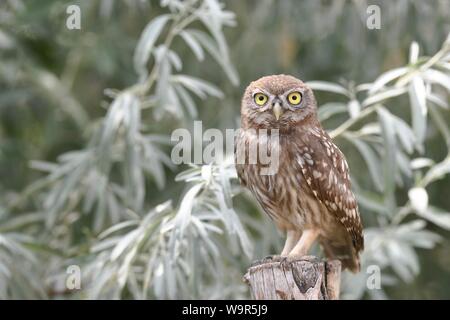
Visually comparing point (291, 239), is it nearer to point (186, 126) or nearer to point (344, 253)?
point (344, 253)

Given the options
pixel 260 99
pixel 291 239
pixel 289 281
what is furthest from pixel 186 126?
pixel 289 281

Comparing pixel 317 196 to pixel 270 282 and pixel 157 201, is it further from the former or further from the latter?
pixel 157 201

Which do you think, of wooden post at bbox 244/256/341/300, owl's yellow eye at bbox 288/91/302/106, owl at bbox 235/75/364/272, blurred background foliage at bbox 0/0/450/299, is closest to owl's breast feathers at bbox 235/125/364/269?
owl at bbox 235/75/364/272

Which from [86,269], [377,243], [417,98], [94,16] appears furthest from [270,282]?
[94,16]

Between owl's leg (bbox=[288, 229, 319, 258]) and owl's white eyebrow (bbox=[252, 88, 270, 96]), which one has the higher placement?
owl's white eyebrow (bbox=[252, 88, 270, 96])

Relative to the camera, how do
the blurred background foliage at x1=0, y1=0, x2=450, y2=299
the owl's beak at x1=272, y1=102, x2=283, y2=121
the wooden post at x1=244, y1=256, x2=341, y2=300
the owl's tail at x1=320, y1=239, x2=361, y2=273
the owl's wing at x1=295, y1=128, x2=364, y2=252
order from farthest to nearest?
the blurred background foliage at x1=0, y1=0, x2=450, y2=299
the owl's tail at x1=320, y1=239, x2=361, y2=273
the owl's wing at x1=295, y1=128, x2=364, y2=252
the owl's beak at x1=272, y1=102, x2=283, y2=121
the wooden post at x1=244, y1=256, x2=341, y2=300

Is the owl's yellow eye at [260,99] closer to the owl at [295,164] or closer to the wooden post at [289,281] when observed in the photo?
the owl at [295,164]

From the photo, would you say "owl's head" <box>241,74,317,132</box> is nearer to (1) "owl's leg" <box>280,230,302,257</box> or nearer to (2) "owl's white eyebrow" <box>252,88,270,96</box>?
(2) "owl's white eyebrow" <box>252,88,270,96</box>

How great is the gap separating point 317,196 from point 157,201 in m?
3.02

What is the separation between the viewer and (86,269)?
19.1 ft

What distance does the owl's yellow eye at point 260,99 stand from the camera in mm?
4525

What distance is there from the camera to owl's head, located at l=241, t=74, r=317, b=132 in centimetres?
450

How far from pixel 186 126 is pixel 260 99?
6.39 feet

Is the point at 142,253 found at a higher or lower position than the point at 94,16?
lower
